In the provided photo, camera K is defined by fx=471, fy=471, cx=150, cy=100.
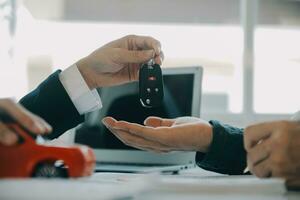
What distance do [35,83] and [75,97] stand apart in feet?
0.23

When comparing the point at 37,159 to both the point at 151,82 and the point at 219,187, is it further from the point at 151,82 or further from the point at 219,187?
the point at 151,82

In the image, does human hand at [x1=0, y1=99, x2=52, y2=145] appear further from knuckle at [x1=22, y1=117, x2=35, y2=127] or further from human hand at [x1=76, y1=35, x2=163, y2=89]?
human hand at [x1=76, y1=35, x2=163, y2=89]

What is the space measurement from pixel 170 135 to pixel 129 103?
1.76 ft

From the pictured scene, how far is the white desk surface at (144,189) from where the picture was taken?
0.98ft

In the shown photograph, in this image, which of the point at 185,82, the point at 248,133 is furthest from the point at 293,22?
the point at 248,133

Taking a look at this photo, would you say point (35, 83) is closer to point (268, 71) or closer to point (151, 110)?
point (151, 110)

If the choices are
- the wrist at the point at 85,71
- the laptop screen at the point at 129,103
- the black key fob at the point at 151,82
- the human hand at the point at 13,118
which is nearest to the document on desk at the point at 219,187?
the human hand at the point at 13,118

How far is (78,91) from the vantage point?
2.06 ft

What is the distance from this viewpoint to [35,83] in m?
0.65

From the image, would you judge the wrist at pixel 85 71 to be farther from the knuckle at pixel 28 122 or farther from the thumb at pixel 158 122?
the knuckle at pixel 28 122

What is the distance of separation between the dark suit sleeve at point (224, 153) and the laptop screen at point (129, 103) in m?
0.40

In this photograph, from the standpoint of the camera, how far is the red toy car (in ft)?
1.08

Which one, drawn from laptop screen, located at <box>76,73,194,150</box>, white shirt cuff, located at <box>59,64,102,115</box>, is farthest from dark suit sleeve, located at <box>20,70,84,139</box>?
laptop screen, located at <box>76,73,194,150</box>

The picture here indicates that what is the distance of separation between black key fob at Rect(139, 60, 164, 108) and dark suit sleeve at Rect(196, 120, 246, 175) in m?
0.08
